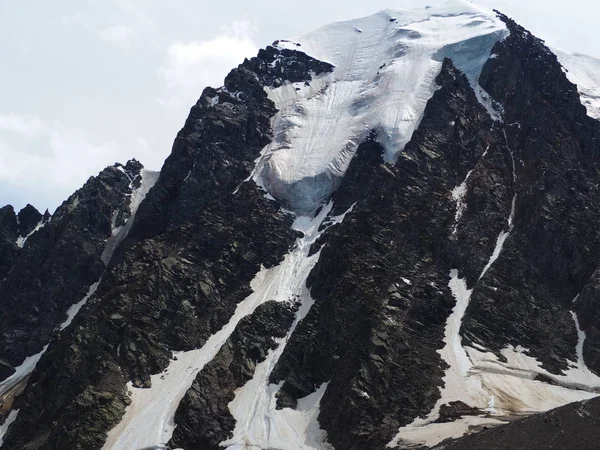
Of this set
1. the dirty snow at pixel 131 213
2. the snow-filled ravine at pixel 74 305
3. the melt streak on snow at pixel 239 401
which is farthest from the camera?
the dirty snow at pixel 131 213

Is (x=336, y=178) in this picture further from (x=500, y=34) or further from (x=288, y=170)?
(x=500, y=34)

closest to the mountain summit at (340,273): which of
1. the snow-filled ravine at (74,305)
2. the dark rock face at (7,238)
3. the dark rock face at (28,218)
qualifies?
the snow-filled ravine at (74,305)

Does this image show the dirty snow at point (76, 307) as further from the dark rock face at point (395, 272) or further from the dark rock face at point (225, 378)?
the dark rock face at point (395, 272)

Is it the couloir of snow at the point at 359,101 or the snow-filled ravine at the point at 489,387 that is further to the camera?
the couloir of snow at the point at 359,101

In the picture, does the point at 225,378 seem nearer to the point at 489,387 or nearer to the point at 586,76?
the point at 489,387

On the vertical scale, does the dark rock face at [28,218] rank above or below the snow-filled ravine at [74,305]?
above

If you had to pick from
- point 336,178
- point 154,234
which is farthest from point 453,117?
point 154,234
